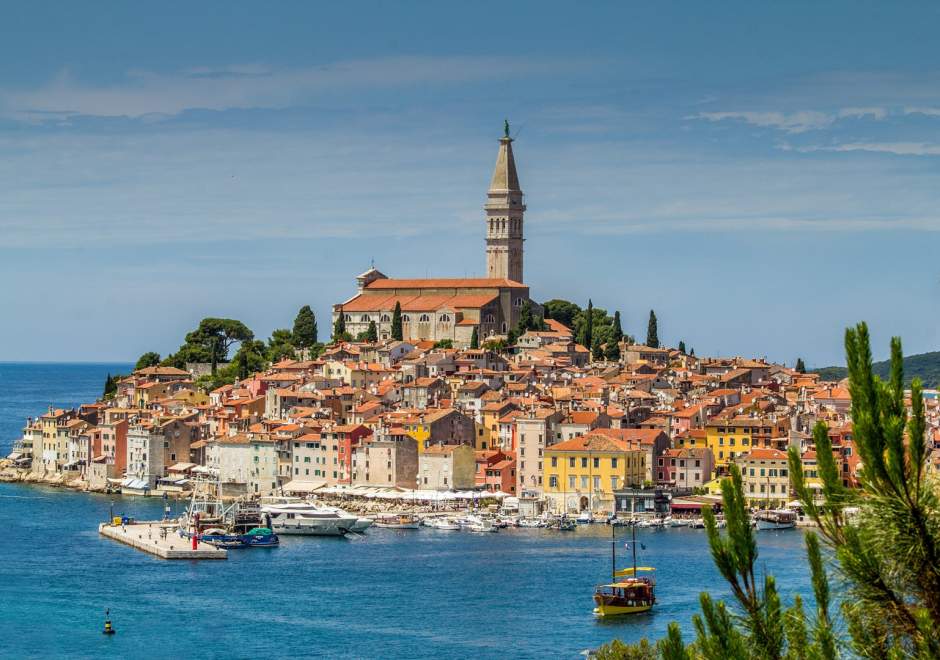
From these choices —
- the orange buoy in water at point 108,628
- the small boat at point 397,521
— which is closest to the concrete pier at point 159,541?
the small boat at point 397,521

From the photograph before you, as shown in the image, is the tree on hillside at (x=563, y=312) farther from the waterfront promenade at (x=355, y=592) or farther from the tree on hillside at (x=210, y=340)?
the waterfront promenade at (x=355, y=592)

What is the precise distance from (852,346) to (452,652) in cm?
1952

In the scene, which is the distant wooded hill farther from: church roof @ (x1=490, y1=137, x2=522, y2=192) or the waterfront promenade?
the waterfront promenade

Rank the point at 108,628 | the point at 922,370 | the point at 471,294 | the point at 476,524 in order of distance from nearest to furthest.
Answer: the point at 108,628
the point at 476,524
the point at 471,294
the point at 922,370

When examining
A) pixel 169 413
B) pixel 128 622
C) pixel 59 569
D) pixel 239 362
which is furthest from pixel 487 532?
pixel 239 362

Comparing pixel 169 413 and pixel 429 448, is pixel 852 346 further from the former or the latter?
pixel 169 413

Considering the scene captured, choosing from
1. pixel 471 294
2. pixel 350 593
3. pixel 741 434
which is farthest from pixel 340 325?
pixel 350 593

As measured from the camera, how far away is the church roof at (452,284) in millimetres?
65438

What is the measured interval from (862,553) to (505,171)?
65115 mm

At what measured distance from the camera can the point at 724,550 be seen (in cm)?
617

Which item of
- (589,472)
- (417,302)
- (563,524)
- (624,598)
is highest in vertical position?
(417,302)

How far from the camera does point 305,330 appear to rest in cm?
6481

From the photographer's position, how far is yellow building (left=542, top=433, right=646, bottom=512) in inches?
1678

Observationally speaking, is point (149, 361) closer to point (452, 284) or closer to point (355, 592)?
point (452, 284)
